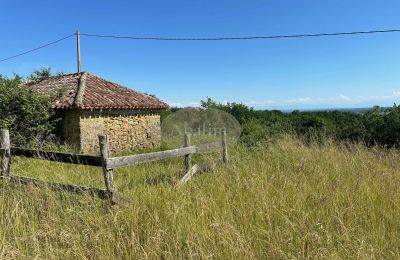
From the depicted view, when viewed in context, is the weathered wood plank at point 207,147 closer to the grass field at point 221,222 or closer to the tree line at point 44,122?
the grass field at point 221,222

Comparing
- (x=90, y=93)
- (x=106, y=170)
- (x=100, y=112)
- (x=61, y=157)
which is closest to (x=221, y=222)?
(x=106, y=170)

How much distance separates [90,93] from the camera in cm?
1761

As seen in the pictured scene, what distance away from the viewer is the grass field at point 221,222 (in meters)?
3.34

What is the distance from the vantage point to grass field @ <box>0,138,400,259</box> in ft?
11.0

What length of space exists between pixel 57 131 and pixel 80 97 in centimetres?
186

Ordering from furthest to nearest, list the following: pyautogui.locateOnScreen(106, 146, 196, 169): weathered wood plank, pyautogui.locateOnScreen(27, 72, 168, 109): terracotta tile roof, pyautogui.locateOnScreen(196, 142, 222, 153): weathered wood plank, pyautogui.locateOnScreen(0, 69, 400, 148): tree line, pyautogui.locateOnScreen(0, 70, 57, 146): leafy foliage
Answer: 1. pyautogui.locateOnScreen(27, 72, 168, 109): terracotta tile roof
2. pyautogui.locateOnScreen(0, 70, 57, 146): leafy foliage
3. pyautogui.locateOnScreen(0, 69, 400, 148): tree line
4. pyautogui.locateOnScreen(196, 142, 222, 153): weathered wood plank
5. pyautogui.locateOnScreen(106, 146, 196, 169): weathered wood plank

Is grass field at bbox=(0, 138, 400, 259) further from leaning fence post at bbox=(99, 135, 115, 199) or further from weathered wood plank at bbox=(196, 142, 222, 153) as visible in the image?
weathered wood plank at bbox=(196, 142, 222, 153)

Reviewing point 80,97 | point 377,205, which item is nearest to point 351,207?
point 377,205

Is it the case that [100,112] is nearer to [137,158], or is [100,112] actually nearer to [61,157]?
[61,157]

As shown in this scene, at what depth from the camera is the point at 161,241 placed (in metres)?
3.53

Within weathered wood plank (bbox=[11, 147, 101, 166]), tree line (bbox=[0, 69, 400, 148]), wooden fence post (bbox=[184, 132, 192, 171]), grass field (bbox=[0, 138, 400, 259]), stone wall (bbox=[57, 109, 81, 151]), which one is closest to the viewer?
grass field (bbox=[0, 138, 400, 259])

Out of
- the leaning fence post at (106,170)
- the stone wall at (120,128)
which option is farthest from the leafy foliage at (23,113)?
the leaning fence post at (106,170)

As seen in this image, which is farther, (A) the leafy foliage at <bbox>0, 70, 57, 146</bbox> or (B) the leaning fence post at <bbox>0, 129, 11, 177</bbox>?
(A) the leafy foliage at <bbox>0, 70, 57, 146</bbox>

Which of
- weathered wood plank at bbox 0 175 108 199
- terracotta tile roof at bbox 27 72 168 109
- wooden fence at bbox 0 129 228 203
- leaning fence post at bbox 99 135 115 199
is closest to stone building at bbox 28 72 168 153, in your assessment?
terracotta tile roof at bbox 27 72 168 109
